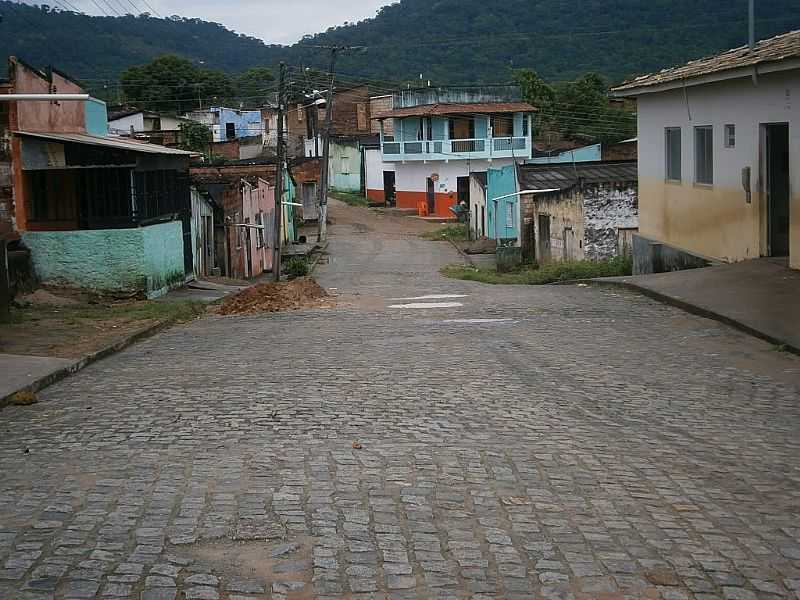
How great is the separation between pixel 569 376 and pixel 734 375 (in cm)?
171

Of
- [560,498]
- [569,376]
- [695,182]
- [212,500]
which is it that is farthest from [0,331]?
[695,182]

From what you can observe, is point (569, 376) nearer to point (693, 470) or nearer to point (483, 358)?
point (483, 358)

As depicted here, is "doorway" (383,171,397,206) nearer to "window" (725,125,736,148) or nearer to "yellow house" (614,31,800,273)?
"yellow house" (614,31,800,273)

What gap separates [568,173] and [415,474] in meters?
38.1

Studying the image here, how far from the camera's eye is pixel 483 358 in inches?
489

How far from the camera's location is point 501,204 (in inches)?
1848

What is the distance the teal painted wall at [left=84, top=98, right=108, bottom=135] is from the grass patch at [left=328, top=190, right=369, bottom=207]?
47756mm

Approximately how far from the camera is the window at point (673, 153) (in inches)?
→ 897

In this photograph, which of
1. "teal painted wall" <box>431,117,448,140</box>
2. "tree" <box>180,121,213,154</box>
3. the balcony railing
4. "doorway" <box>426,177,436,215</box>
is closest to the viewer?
"tree" <box>180,121,213,154</box>

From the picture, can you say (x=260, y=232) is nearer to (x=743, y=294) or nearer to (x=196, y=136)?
(x=196, y=136)

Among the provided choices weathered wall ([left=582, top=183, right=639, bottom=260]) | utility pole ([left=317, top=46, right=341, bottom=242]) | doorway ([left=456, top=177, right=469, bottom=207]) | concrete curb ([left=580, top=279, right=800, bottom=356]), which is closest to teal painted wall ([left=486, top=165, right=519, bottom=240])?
utility pole ([left=317, top=46, right=341, bottom=242])

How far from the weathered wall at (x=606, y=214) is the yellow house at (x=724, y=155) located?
8590mm

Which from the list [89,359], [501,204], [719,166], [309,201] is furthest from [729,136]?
[309,201]

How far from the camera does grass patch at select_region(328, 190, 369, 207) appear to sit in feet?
253
